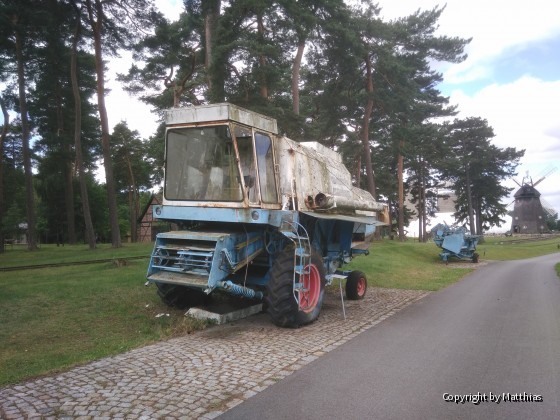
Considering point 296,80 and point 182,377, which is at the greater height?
point 296,80

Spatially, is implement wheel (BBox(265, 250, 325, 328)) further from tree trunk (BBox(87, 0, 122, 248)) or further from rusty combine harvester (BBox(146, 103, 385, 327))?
tree trunk (BBox(87, 0, 122, 248))

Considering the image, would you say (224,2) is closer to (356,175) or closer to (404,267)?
(404,267)

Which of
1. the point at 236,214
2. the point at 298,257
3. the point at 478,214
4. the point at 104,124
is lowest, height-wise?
the point at 298,257

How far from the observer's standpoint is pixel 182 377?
4.91 meters

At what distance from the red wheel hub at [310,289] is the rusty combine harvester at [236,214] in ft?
0.06

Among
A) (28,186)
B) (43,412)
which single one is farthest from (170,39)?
(43,412)

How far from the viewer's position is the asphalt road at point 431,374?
416cm

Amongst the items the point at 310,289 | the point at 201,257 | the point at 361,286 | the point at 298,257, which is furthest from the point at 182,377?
the point at 361,286

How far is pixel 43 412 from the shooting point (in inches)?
155

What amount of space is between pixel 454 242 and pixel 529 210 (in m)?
64.0

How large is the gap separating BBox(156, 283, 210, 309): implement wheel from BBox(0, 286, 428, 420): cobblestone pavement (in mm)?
1140

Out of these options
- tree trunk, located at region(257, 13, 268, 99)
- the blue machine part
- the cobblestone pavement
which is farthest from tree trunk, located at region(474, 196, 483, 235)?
the blue machine part

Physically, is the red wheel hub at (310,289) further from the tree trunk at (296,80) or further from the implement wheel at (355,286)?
the tree trunk at (296,80)

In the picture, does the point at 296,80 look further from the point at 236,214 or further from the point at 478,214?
the point at 478,214
